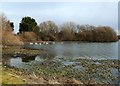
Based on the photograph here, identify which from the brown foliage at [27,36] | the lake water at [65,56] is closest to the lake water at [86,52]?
the lake water at [65,56]

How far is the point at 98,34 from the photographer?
84.2 m

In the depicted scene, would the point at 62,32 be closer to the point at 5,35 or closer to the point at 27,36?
the point at 27,36

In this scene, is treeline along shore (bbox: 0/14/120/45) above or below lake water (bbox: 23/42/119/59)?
above

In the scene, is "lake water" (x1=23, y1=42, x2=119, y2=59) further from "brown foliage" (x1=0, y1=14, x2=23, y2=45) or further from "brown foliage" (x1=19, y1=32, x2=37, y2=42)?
"brown foliage" (x1=19, y1=32, x2=37, y2=42)

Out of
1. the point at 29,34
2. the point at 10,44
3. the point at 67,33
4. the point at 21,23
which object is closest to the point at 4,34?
the point at 10,44

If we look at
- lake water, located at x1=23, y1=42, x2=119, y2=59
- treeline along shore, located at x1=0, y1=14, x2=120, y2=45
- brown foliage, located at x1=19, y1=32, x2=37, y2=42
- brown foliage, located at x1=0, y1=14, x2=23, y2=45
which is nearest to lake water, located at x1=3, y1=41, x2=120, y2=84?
lake water, located at x1=23, y1=42, x2=119, y2=59

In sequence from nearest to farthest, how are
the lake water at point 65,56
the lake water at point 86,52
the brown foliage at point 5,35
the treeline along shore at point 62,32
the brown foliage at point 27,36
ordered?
the lake water at point 65,56 → the lake water at point 86,52 → the brown foliage at point 5,35 → the brown foliage at point 27,36 → the treeline along shore at point 62,32

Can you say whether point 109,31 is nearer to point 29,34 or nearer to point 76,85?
point 29,34

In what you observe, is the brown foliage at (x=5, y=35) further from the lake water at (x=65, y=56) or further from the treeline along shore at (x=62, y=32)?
the treeline along shore at (x=62, y=32)

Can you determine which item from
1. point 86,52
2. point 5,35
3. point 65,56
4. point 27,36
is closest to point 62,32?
point 27,36

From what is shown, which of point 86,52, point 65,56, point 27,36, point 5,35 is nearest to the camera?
point 65,56

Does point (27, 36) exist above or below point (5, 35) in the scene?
below

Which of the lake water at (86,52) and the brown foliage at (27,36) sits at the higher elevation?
the brown foliage at (27,36)

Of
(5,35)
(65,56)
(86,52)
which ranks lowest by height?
(65,56)
